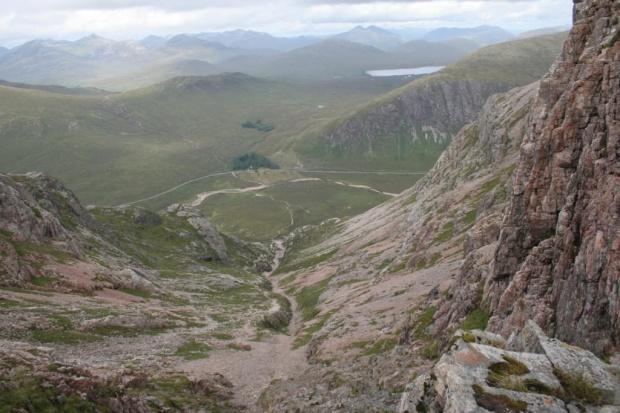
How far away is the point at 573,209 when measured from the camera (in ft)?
99.2

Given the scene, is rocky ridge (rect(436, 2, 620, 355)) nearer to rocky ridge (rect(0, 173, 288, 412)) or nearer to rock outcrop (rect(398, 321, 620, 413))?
rock outcrop (rect(398, 321, 620, 413))

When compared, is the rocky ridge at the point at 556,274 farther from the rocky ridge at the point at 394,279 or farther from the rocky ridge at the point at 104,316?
the rocky ridge at the point at 104,316

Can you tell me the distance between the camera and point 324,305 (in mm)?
80312

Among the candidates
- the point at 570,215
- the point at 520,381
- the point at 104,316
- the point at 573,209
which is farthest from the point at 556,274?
the point at 104,316

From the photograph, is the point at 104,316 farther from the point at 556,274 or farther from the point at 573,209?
the point at 573,209

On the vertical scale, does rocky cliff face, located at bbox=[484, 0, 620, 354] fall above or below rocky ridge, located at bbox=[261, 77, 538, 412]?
above

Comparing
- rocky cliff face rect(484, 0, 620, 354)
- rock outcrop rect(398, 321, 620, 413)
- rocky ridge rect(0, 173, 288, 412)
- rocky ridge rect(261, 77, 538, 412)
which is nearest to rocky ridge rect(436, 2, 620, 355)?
rocky cliff face rect(484, 0, 620, 354)

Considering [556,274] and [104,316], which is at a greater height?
[556,274]

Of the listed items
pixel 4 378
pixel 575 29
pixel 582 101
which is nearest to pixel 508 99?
pixel 575 29

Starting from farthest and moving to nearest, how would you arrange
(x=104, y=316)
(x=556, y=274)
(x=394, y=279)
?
(x=394, y=279), (x=104, y=316), (x=556, y=274)

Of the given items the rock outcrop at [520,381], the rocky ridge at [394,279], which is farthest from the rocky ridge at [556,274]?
the rocky ridge at [394,279]

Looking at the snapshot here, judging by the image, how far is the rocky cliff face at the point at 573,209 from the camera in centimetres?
2614

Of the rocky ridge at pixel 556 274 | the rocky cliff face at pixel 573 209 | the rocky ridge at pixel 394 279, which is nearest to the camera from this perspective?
the rocky ridge at pixel 556 274

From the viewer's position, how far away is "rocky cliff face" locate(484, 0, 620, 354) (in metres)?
26.1
